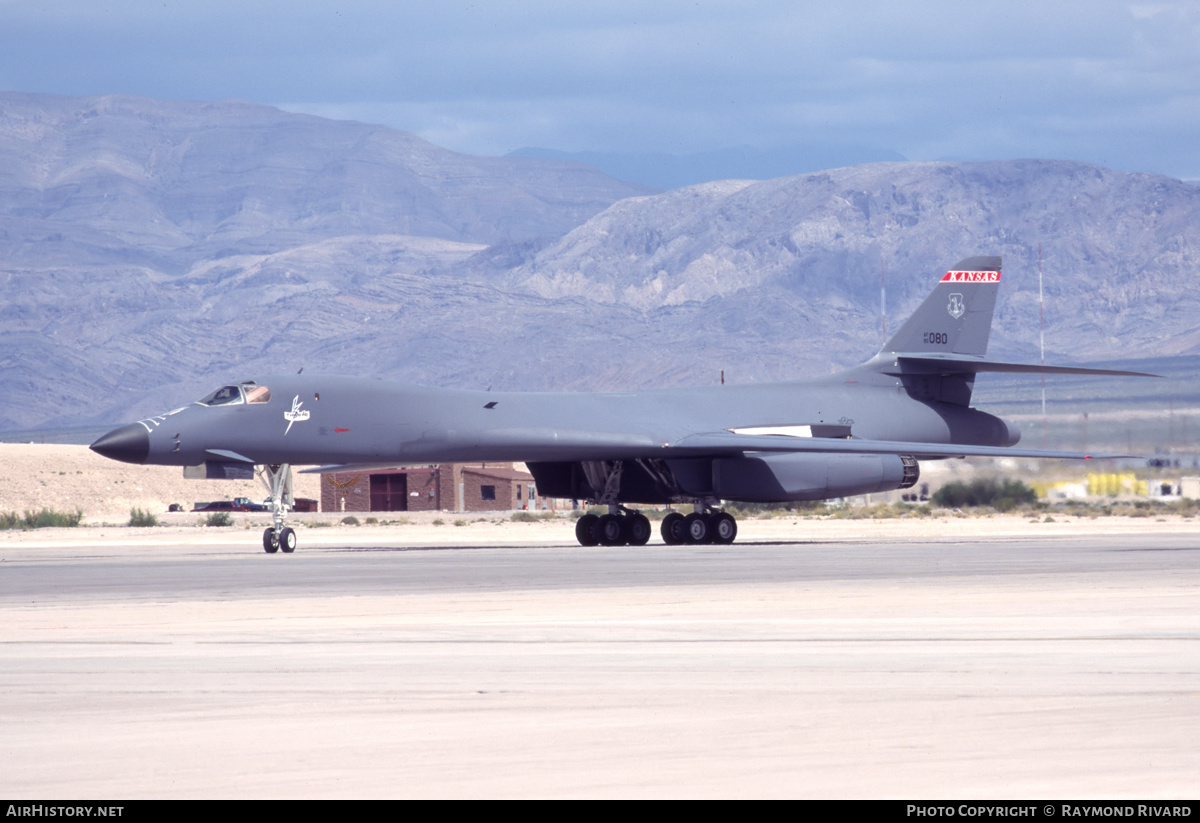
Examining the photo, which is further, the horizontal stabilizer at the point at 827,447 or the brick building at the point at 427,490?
the brick building at the point at 427,490

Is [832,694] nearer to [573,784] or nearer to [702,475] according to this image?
[573,784]

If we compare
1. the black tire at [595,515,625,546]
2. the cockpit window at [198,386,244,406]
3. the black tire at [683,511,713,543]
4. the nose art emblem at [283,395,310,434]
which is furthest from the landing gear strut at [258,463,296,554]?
the black tire at [683,511,713,543]

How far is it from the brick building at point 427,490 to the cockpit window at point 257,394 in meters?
47.7

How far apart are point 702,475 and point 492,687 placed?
2264cm

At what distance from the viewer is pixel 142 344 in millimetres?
196000

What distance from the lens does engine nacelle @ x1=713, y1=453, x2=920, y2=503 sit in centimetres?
3228

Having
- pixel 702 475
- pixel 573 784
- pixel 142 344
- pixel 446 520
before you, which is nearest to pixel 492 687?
pixel 573 784

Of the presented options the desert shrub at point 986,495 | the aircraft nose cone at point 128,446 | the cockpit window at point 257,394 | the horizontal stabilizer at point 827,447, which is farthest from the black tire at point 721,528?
the desert shrub at point 986,495

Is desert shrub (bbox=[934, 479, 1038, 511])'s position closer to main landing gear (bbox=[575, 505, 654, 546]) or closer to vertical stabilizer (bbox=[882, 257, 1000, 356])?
vertical stabilizer (bbox=[882, 257, 1000, 356])

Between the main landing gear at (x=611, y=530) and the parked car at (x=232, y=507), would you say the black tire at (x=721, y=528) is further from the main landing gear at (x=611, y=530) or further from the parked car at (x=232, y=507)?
the parked car at (x=232, y=507)

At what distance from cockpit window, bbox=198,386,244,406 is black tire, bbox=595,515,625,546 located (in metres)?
7.56

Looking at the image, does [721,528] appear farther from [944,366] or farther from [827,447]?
[944,366]

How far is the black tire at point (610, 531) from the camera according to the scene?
109ft

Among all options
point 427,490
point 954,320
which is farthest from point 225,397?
point 427,490
